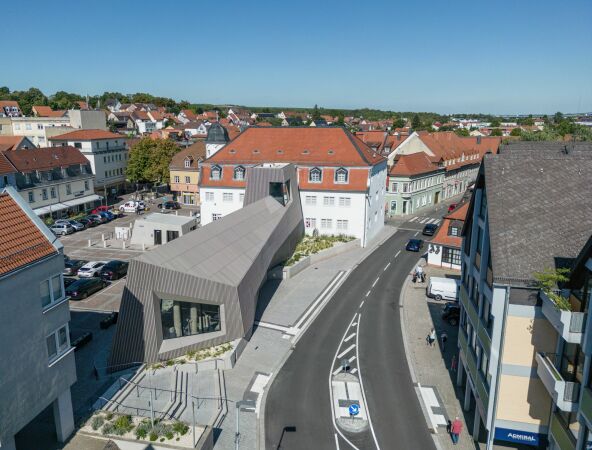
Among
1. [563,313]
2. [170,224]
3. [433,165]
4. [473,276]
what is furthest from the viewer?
[433,165]

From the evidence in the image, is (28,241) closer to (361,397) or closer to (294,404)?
(294,404)

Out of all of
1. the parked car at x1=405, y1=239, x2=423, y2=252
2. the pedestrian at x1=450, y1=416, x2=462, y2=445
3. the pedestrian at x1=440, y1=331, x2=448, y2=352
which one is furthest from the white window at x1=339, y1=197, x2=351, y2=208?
the pedestrian at x1=450, y1=416, x2=462, y2=445

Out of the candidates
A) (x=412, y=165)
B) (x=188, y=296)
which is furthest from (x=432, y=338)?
(x=412, y=165)

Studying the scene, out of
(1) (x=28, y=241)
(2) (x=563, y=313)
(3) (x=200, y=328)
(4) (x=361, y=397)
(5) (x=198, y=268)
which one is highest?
(1) (x=28, y=241)

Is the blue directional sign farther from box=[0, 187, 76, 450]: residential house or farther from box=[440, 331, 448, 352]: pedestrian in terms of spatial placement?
box=[0, 187, 76, 450]: residential house

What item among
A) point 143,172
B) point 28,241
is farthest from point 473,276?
point 143,172

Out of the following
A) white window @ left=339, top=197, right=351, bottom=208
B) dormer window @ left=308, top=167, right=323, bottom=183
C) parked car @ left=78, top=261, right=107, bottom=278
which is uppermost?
dormer window @ left=308, top=167, right=323, bottom=183

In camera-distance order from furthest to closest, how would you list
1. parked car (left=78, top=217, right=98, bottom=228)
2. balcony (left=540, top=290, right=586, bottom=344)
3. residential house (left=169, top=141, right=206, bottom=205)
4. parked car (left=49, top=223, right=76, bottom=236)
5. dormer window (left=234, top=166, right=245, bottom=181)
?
residential house (left=169, top=141, right=206, bottom=205) < parked car (left=78, top=217, right=98, bottom=228) < parked car (left=49, top=223, right=76, bottom=236) < dormer window (left=234, top=166, right=245, bottom=181) < balcony (left=540, top=290, right=586, bottom=344)
